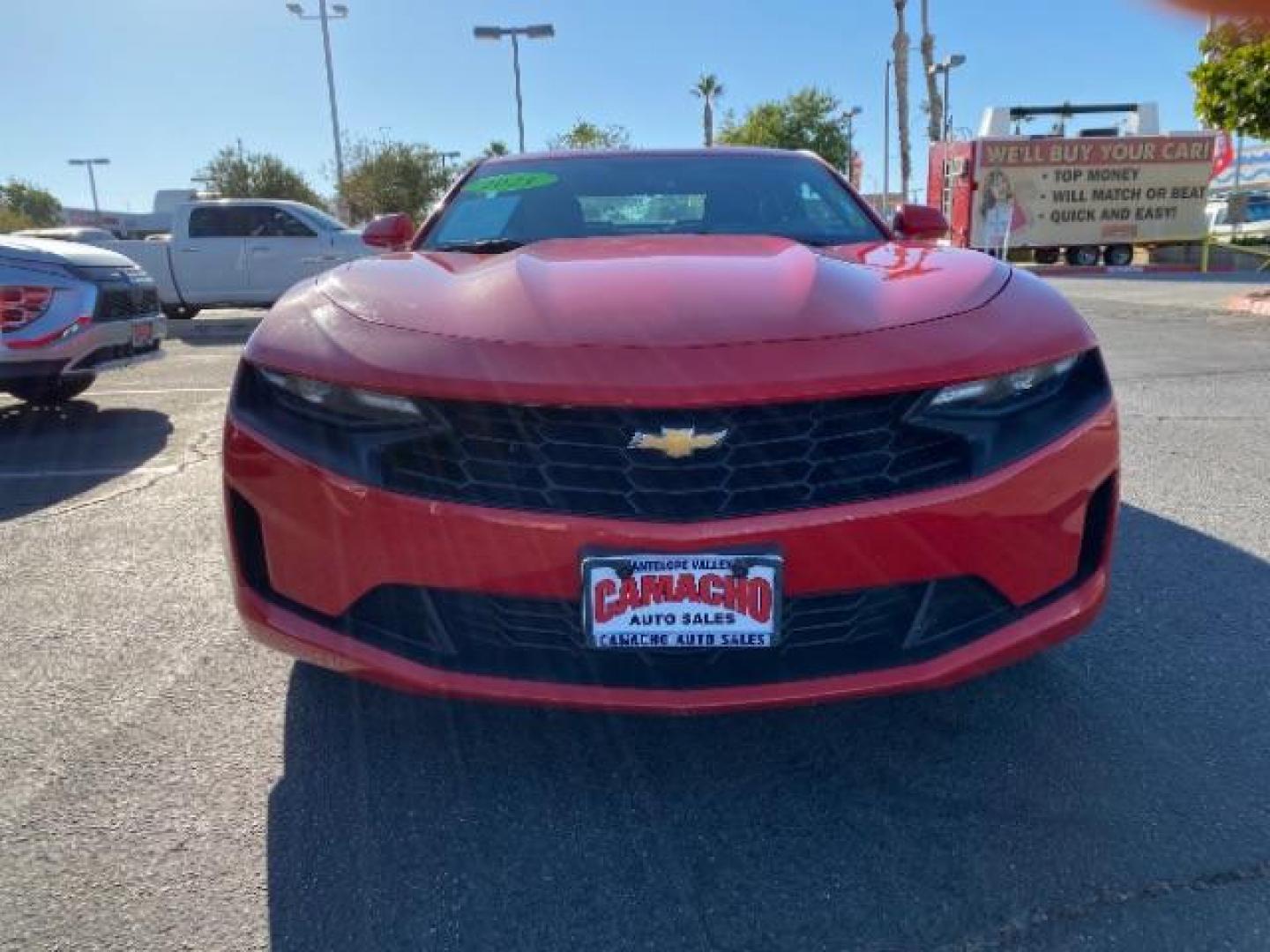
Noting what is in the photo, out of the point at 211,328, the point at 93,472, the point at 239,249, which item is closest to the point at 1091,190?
the point at 239,249

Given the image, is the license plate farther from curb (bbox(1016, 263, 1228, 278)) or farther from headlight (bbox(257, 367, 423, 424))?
curb (bbox(1016, 263, 1228, 278))

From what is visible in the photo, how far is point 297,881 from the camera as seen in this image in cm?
164

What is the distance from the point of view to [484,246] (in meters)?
2.74

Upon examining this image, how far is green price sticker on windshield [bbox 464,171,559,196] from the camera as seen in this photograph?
3193 mm

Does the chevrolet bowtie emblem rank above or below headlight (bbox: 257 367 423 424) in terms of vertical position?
below

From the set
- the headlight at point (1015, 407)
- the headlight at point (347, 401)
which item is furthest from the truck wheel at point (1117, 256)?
the headlight at point (347, 401)

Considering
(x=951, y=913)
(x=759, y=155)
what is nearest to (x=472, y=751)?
(x=951, y=913)

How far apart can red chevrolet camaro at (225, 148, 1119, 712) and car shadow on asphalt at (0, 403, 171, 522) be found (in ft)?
9.72

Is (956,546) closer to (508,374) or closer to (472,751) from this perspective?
(508,374)

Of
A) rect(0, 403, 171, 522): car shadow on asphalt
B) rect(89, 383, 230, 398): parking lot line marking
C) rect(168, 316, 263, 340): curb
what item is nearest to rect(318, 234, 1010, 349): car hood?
rect(0, 403, 171, 522): car shadow on asphalt

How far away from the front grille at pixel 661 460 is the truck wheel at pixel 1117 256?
25.6 metres

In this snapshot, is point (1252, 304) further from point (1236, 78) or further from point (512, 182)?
point (512, 182)

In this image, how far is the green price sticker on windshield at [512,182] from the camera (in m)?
3.19

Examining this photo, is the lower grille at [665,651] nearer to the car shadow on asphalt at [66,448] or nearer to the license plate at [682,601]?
the license plate at [682,601]
